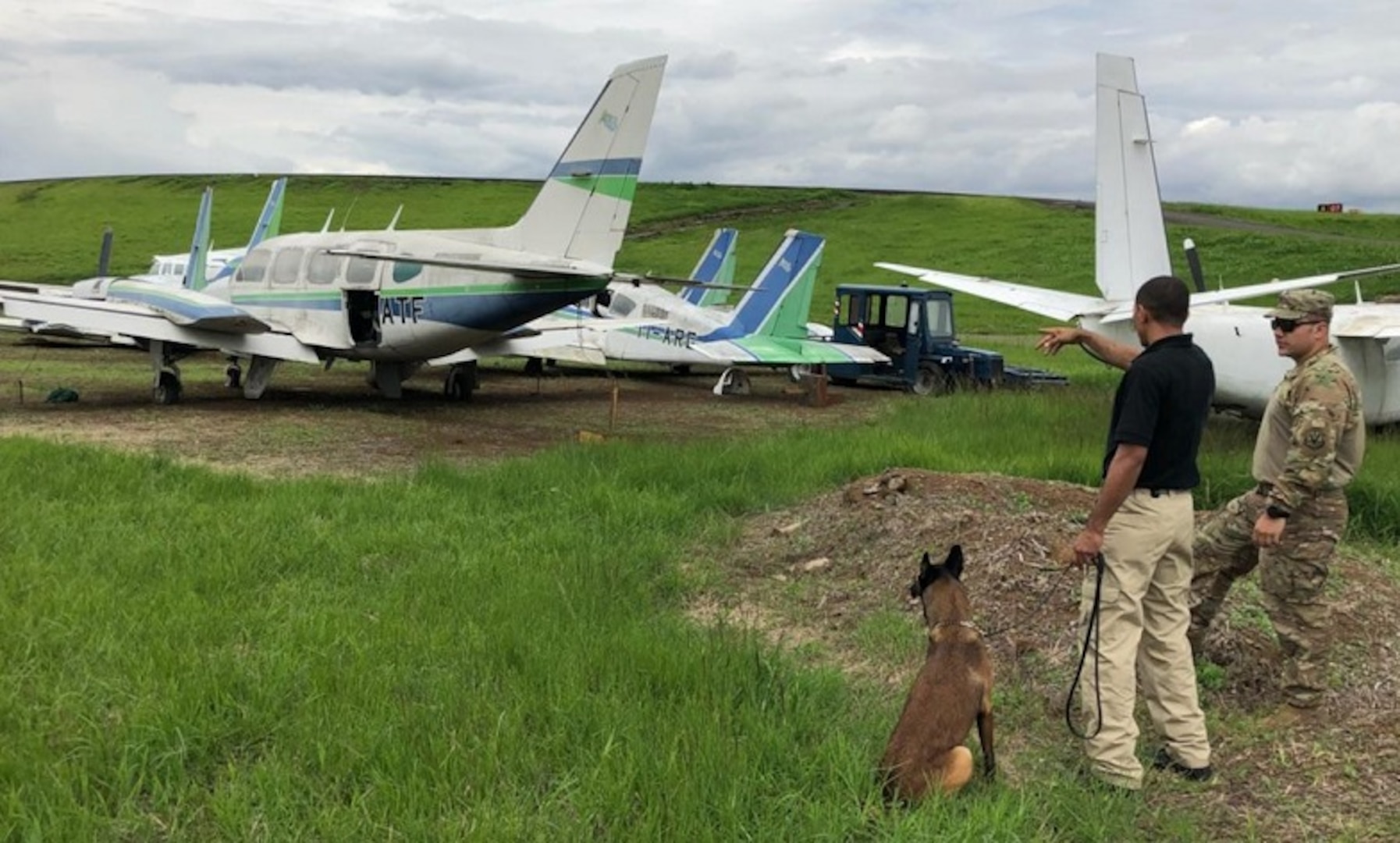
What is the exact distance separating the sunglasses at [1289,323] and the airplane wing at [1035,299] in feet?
23.1

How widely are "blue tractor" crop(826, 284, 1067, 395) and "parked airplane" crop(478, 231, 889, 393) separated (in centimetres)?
75

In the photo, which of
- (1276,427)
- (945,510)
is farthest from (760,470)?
(1276,427)

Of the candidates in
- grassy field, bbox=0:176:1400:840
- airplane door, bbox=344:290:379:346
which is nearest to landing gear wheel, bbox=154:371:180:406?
airplane door, bbox=344:290:379:346

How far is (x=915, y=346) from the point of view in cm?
2002

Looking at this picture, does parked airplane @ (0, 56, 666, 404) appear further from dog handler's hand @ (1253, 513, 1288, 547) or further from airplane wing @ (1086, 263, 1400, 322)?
dog handler's hand @ (1253, 513, 1288, 547)

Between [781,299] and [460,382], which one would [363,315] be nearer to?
[460,382]

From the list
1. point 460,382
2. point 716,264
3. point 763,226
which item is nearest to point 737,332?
point 716,264

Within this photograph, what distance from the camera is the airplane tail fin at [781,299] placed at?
63.9 feet

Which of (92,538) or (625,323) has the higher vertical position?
(625,323)

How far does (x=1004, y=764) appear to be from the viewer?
4.12 metres

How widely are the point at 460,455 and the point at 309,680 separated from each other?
715cm

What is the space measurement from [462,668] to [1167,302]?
321cm

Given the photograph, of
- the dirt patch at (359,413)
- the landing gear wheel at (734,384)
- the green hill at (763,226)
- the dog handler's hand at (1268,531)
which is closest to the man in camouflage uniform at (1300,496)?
the dog handler's hand at (1268,531)

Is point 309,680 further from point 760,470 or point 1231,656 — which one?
point 760,470
